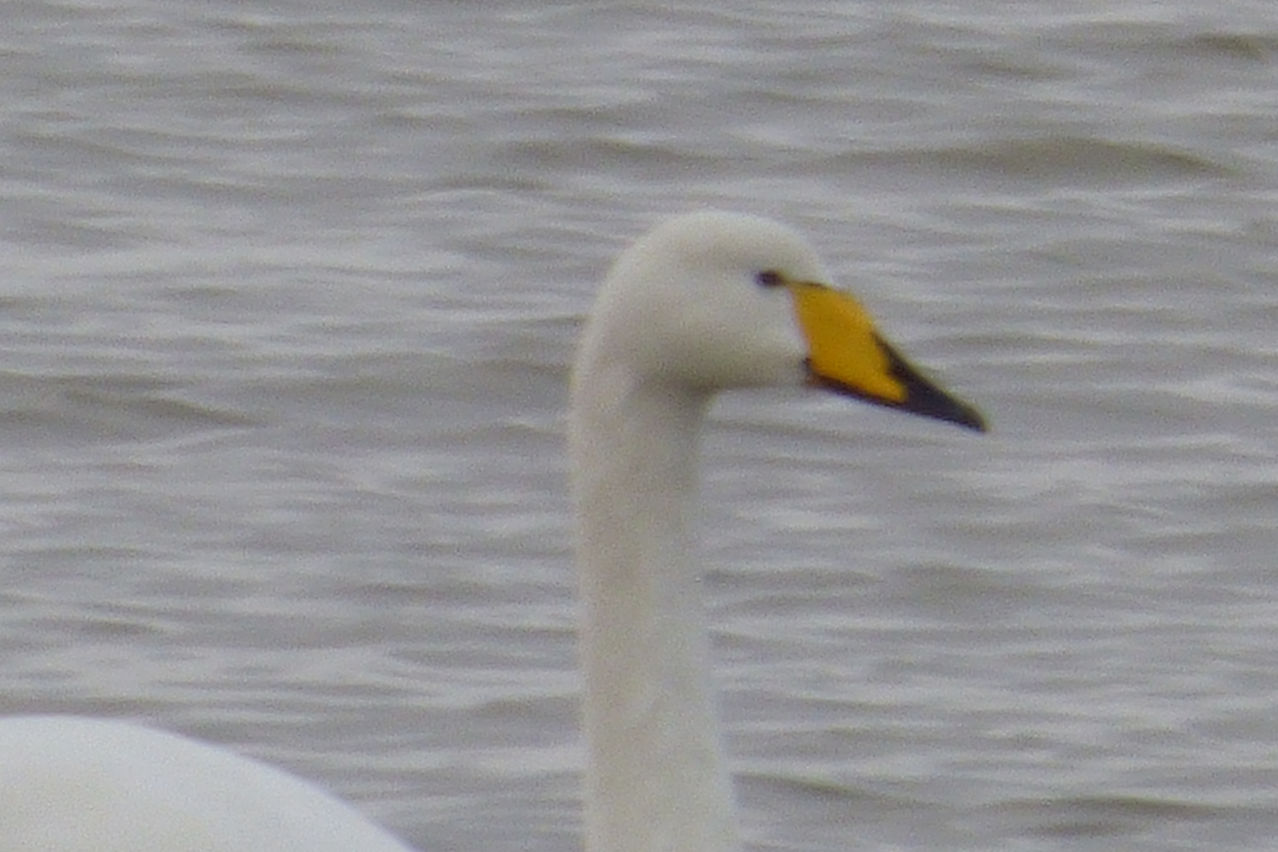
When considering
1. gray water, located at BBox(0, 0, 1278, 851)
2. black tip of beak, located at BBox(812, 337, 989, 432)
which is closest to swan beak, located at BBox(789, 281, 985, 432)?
black tip of beak, located at BBox(812, 337, 989, 432)

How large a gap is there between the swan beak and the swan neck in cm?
14

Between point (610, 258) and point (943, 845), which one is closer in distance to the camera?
point (943, 845)

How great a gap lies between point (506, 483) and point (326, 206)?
1.94 metres

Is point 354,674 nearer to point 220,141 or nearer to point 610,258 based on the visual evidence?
point 610,258

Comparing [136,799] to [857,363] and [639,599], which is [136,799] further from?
[857,363]

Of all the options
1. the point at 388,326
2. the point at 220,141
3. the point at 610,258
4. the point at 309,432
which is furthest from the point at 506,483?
the point at 220,141

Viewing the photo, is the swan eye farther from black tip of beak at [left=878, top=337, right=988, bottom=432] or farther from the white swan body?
the white swan body

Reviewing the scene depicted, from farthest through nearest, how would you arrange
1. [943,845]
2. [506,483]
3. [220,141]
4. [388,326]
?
[220,141] < [388,326] < [506,483] < [943,845]

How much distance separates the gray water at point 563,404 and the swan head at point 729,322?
4.75 feet

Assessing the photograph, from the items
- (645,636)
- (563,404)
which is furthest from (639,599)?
(563,404)

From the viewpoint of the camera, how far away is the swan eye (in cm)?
422

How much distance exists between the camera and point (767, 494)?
7.25 metres

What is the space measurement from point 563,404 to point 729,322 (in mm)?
3739

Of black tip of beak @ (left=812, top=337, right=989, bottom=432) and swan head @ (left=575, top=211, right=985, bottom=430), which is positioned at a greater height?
swan head @ (left=575, top=211, right=985, bottom=430)
